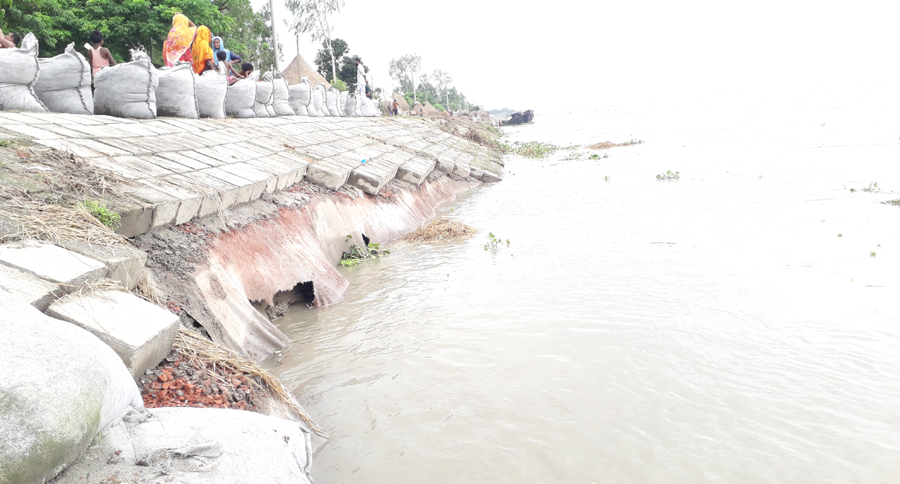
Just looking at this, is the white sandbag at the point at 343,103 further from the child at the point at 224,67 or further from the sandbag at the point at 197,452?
the sandbag at the point at 197,452

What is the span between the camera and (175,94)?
23.7 ft

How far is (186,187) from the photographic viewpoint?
4422 millimetres

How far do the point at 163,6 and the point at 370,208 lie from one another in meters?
15.0

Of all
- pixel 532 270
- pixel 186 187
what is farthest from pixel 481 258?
pixel 186 187

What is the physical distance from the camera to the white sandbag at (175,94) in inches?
283

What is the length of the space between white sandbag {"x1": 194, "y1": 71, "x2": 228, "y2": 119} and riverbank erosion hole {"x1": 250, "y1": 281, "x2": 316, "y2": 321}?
4.33m

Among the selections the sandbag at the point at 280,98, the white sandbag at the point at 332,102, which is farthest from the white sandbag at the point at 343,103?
the sandbag at the point at 280,98

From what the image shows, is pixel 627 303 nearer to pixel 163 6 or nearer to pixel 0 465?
pixel 0 465

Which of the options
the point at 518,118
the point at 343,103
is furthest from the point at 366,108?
the point at 518,118

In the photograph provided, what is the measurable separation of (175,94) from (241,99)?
1.92 m

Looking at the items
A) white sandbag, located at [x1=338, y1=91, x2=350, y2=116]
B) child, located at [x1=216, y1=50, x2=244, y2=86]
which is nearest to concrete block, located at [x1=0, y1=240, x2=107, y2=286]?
child, located at [x1=216, y1=50, x2=244, y2=86]

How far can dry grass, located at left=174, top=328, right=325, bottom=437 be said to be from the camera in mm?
2822

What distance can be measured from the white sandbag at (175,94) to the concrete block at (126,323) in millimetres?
5554

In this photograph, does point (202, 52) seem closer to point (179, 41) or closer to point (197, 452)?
point (179, 41)
